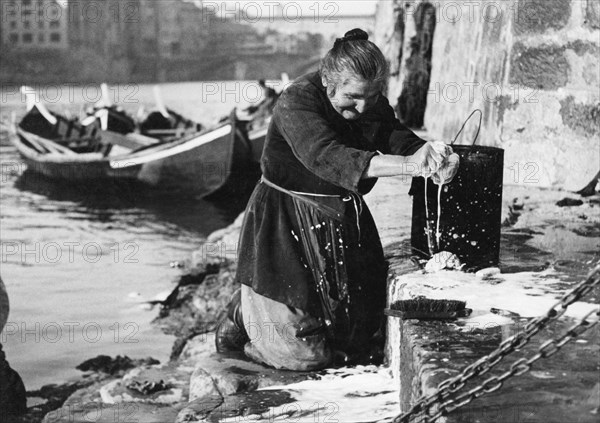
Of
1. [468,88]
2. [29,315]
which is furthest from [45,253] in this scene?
[468,88]

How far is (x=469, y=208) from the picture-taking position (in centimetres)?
412

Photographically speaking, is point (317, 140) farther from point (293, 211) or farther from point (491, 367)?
point (491, 367)

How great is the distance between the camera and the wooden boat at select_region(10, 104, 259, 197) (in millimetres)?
16984

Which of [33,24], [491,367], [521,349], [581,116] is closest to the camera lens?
[491,367]

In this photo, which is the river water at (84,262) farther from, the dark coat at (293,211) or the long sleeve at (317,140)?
the long sleeve at (317,140)

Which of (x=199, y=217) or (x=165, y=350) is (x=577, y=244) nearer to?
(x=165, y=350)

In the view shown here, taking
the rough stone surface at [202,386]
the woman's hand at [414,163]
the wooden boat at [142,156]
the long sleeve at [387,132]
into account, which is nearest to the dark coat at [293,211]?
the long sleeve at [387,132]

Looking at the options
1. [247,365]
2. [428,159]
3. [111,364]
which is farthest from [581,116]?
[111,364]

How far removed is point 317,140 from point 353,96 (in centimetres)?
25

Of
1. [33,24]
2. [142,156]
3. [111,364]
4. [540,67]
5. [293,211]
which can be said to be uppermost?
[33,24]

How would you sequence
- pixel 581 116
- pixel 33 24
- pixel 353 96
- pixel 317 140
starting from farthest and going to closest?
pixel 33 24
pixel 581 116
pixel 353 96
pixel 317 140

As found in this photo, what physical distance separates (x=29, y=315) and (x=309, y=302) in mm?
9454

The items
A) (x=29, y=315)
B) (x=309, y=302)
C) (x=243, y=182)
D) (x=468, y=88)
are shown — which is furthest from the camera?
(x=243, y=182)

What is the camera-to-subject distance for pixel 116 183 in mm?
19672
